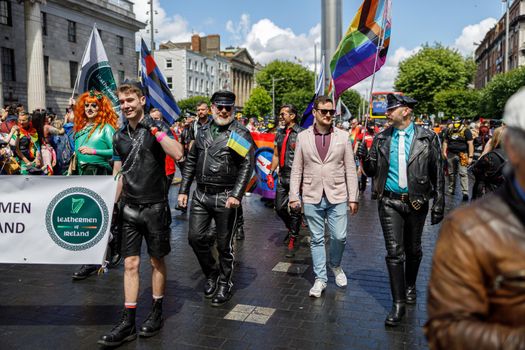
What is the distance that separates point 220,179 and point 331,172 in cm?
118

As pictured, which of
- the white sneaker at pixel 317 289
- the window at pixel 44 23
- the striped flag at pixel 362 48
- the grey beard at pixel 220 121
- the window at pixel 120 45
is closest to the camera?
the grey beard at pixel 220 121

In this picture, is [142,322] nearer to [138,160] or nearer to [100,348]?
[100,348]

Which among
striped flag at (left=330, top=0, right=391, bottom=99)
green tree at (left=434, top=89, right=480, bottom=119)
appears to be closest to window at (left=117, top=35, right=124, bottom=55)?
green tree at (left=434, top=89, right=480, bottom=119)

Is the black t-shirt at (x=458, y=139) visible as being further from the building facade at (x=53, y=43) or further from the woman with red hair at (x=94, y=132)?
the building facade at (x=53, y=43)

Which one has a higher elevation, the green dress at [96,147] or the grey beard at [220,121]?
the grey beard at [220,121]

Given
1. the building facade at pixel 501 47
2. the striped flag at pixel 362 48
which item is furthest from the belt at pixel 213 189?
the building facade at pixel 501 47

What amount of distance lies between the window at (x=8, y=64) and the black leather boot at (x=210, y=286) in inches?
1231

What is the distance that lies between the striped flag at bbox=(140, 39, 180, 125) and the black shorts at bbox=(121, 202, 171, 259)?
401 cm

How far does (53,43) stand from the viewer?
36781 mm

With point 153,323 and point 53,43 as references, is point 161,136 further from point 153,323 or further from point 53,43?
point 53,43

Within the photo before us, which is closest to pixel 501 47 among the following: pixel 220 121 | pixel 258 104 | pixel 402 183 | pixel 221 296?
pixel 258 104

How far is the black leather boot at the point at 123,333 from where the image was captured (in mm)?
4004

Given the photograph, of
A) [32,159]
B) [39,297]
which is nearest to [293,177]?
[39,297]

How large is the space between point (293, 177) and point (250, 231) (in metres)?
3.43
